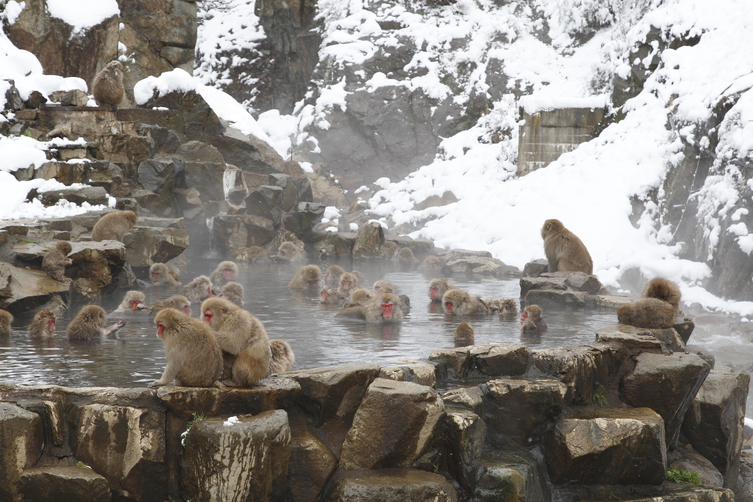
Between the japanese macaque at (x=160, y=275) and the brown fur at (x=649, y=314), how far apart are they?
21.8 ft

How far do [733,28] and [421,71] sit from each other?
40.7 feet

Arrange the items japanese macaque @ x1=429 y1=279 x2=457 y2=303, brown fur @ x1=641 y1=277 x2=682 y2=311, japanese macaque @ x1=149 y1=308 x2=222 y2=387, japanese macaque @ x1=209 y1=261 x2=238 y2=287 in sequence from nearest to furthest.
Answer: japanese macaque @ x1=149 y1=308 x2=222 y2=387 < brown fur @ x1=641 y1=277 x2=682 y2=311 < japanese macaque @ x1=429 y1=279 x2=457 y2=303 < japanese macaque @ x1=209 y1=261 x2=238 y2=287

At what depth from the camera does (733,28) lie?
13.8 metres

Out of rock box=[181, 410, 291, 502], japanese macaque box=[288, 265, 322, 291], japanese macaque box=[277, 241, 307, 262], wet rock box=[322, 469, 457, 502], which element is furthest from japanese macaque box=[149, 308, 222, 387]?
japanese macaque box=[277, 241, 307, 262]

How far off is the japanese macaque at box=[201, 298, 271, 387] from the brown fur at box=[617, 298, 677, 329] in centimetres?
391

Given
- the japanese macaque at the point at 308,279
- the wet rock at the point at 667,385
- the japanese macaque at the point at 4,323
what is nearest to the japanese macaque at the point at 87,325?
the japanese macaque at the point at 4,323

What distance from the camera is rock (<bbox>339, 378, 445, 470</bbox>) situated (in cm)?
418

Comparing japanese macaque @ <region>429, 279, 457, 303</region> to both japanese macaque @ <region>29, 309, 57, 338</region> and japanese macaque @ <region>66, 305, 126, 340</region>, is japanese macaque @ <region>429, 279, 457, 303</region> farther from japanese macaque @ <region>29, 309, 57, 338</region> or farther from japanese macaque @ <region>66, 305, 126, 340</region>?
japanese macaque @ <region>29, 309, 57, 338</region>

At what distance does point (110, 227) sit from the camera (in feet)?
33.1

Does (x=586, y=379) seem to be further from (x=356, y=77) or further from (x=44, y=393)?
(x=356, y=77)

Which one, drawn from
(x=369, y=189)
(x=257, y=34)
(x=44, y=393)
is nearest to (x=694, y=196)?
(x=44, y=393)

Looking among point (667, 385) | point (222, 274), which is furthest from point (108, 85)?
point (667, 385)

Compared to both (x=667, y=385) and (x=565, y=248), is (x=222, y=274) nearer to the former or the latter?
(x=565, y=248)

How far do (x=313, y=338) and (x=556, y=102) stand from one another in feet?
43.6
